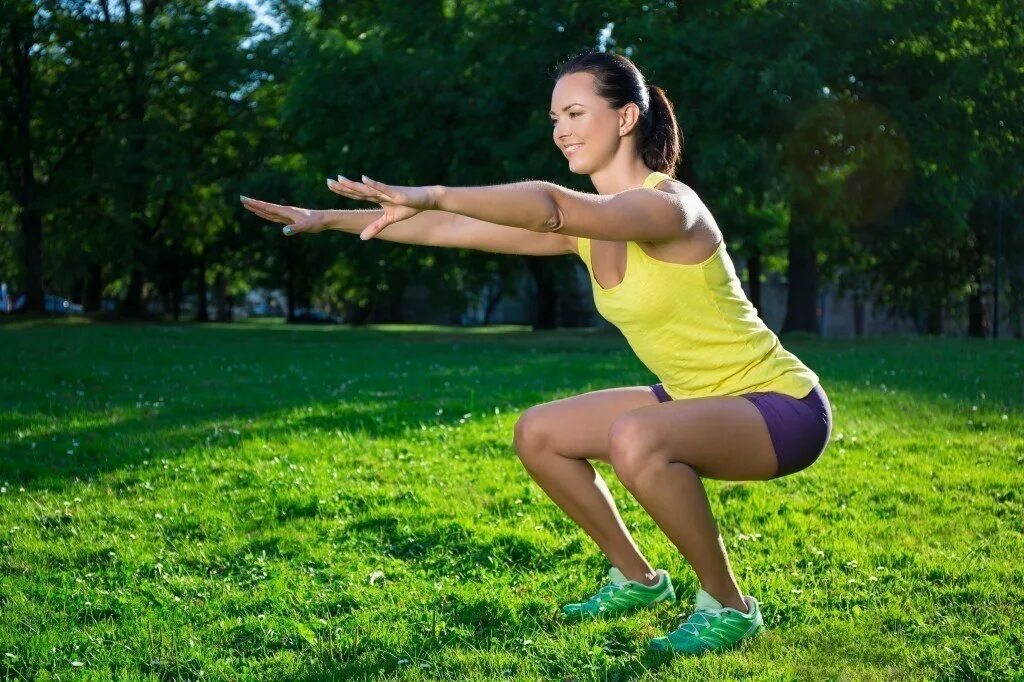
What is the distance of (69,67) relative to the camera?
41500 mm

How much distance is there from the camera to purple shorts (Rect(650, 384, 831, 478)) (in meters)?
4.44

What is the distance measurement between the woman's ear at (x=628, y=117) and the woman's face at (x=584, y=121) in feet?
0.07

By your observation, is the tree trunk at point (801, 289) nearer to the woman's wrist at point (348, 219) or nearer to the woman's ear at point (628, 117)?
the woman's ear at point (628, 117)

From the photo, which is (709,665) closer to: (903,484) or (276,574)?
(276,574)

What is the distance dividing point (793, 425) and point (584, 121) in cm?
146

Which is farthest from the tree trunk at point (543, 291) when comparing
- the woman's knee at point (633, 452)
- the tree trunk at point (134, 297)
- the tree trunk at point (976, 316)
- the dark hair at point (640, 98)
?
the woman's knee at point (633, 452)

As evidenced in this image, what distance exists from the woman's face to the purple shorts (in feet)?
3.76

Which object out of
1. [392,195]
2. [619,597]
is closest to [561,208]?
[392,195]

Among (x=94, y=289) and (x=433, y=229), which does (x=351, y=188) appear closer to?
(x=433, y=229)

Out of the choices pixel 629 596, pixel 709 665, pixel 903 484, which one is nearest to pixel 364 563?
pixel 629 596

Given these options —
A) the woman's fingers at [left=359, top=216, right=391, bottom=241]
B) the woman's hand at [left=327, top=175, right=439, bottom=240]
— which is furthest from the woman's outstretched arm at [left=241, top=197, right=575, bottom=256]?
the woman's hand at [left=327, top=175, right=439, bottom=240]

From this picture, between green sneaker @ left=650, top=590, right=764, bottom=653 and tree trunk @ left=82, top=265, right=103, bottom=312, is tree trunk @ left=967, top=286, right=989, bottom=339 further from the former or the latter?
green sneaker @ left=650, top=590, right=764, bottom=653

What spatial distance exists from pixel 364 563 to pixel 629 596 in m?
1.75

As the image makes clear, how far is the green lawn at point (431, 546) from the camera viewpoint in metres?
4.56
